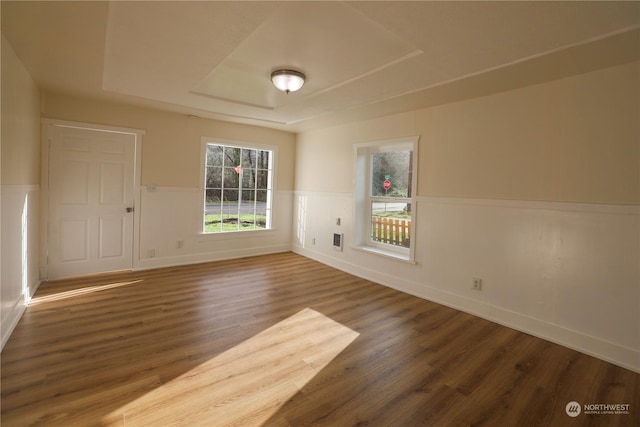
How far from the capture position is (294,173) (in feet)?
20.8

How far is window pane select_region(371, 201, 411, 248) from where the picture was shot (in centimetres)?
441

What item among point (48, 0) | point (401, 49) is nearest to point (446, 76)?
point (401, 49)

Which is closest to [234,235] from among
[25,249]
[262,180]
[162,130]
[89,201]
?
[262,180]

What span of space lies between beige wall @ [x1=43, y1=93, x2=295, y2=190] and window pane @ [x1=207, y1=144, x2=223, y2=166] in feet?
0.67

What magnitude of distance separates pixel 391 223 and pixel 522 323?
6.69 feet

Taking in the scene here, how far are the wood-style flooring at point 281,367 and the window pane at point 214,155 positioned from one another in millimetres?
2503

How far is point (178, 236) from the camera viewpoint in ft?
16.6

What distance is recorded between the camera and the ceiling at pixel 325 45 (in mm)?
1952

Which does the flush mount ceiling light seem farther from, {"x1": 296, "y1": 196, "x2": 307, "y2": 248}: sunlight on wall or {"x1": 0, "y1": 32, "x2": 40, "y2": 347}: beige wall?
{"x1": 296, "y1": 196, "x2": 307, "y2": 248}: sunlight on wall

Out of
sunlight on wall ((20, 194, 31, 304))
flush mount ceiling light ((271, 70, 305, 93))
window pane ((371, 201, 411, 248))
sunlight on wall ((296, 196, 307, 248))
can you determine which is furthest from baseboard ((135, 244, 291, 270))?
flush mount ceiling light ((271, 70, 305, 93))

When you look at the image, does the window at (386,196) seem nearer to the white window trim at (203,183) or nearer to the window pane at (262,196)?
the white window trim at (203,183)

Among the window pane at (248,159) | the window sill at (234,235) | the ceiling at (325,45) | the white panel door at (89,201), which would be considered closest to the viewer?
the ceiling at (325,45)

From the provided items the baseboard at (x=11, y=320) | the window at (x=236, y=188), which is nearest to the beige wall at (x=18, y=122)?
the baseboard at (x=11, y=320)

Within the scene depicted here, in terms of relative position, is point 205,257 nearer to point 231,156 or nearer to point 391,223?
point 231,156
